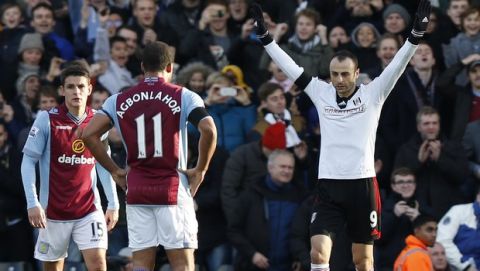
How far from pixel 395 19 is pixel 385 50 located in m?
0.99

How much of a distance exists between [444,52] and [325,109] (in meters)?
5.90

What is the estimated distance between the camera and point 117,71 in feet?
63.9

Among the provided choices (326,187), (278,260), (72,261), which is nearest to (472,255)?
(278,260)

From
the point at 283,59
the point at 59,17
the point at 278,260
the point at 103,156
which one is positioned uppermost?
the point at 59,17

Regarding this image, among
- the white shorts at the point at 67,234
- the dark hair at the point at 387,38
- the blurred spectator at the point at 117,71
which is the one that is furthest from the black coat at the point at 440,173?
the white shorts at the point at 67,234

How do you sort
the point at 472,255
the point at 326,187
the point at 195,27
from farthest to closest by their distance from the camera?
the point at 195,27, the point at 472,255, the point at 326,187

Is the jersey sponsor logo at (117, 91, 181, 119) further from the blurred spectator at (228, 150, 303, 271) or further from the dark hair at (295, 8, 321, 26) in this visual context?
the dark hair at (295, 8, 321, 26)

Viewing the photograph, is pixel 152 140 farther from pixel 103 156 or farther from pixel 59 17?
pixel 59 17

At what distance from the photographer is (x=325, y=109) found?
44.6 feet

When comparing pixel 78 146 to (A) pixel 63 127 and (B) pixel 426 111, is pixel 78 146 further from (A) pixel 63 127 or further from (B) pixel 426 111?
(B) pixel 426 111

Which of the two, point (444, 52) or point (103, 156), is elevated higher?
point (444, 52)

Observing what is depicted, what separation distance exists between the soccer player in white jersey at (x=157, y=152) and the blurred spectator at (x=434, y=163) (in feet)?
18.5

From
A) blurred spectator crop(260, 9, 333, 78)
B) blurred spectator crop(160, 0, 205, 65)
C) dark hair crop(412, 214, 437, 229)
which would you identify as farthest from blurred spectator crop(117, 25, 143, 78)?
dark hair crop(412, 214, 437, 229)

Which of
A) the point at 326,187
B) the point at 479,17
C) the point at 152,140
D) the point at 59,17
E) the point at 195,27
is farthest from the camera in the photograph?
the point at 59,17
